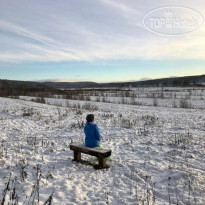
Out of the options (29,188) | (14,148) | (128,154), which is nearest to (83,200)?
(29,188)

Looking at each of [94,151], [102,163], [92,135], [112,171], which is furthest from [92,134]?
[112,171]

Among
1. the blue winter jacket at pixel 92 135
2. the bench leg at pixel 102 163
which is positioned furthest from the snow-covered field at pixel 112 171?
the blue winter jacket at pixel 92 135

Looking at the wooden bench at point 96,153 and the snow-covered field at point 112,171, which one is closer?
the snow-covered field at point 112,171

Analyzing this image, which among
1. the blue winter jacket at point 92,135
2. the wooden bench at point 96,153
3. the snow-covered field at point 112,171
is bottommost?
the snow-covered field at point 112,171

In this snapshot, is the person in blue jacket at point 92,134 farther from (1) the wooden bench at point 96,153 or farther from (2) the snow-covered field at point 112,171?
(2) the snow-covered field at point 112,171

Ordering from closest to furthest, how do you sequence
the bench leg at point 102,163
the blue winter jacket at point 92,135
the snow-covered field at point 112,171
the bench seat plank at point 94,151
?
1. the snow-covered field at point 112,171
2. the bench seat plank at point 94,151
3. the bench leg at point 102,163
4. the blue winter jacket at point 92,135

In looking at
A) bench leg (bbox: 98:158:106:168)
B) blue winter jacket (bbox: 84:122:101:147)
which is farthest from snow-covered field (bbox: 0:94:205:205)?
blue winter jacket (bbox: 84:122:101:147)

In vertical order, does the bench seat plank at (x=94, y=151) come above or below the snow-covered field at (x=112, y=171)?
above

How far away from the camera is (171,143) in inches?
293

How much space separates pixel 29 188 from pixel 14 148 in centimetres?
299

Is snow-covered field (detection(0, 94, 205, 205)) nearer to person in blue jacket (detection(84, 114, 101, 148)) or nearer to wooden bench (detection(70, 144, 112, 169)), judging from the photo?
wooden bench (detection(70, 144, 112, 169))

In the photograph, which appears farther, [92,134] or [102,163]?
[92,134]

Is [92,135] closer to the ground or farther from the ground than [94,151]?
farther from the ground

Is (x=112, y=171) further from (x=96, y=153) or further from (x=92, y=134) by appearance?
(x=92, y=134)
